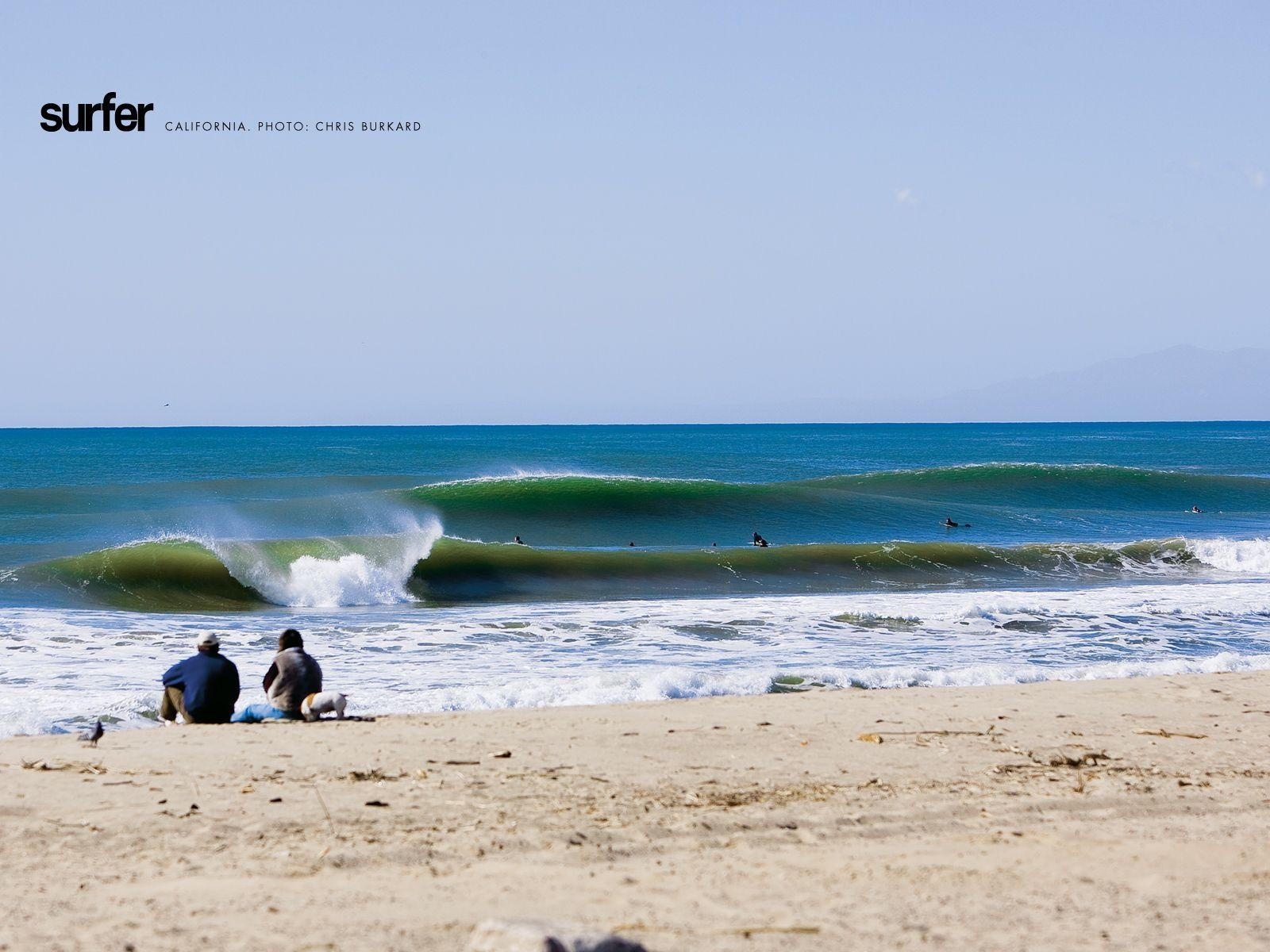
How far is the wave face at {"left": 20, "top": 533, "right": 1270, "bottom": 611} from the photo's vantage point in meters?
18.2

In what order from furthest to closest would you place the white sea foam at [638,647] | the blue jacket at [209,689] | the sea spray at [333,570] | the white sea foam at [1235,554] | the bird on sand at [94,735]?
the white sea foam at [1235,554] → the sea spray at [333,570] → the white sea foam at [638,647] → the blue jacket at [209,689] → the bird on sand at [94,735]

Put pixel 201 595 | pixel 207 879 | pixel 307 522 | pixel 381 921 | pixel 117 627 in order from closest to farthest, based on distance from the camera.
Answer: pixel 381 921 < pixel 207 879 < pixel 117 627 < pixel 201 595 < pixel 307 522

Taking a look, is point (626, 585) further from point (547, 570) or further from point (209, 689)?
point (209, 689)

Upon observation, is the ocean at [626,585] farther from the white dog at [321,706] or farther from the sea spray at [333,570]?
the white dog at [321,706]

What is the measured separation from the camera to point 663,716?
8.30 m

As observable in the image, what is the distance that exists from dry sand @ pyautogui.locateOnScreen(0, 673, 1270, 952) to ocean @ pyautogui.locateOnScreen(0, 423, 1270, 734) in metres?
2.10

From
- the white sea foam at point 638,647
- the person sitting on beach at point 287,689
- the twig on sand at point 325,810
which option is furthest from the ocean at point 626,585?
the twig on sand at point 325,810

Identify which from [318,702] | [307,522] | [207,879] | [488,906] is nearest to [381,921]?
[488,906]

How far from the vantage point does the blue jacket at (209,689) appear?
317 inches

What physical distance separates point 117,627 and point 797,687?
783 centimetres

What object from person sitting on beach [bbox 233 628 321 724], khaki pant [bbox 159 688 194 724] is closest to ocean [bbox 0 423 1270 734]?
khaki pant [bbox 159 688 194 724]

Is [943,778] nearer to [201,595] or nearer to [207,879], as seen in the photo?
[207,879]

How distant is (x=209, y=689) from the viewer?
805 cm

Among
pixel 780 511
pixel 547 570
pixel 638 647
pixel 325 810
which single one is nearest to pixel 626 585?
pixel 547 570
